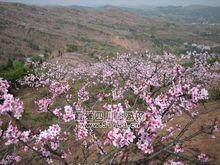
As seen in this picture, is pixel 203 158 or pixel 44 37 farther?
pixel 44 37

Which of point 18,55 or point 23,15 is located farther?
point 23,15

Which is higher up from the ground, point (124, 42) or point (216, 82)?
point (216, 82)

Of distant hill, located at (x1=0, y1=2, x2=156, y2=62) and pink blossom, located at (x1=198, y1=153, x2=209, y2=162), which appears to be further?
distant hill, located at (x1=0, y1=2, x2=156, y2=62)

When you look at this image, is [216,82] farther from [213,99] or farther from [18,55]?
[18,55]

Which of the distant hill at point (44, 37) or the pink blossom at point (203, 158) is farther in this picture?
the distant hill at point (44, 37)

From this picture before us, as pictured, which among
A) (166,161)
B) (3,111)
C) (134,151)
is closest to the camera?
(3,111)

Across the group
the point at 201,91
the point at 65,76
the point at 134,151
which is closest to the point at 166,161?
the point at 134,151

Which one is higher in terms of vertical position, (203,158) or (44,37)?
(203,158)

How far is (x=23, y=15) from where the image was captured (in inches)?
7160

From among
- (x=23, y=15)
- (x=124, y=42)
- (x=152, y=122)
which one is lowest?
(x=124, y=42)

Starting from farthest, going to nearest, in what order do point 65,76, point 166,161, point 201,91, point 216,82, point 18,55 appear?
point 18,55 < point 65,76 < point 216,82 < point 166,161 < point 201,91

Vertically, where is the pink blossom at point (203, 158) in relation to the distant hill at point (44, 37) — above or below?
above

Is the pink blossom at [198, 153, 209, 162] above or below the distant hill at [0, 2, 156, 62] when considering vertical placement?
above

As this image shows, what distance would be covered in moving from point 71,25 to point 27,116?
174 metres
